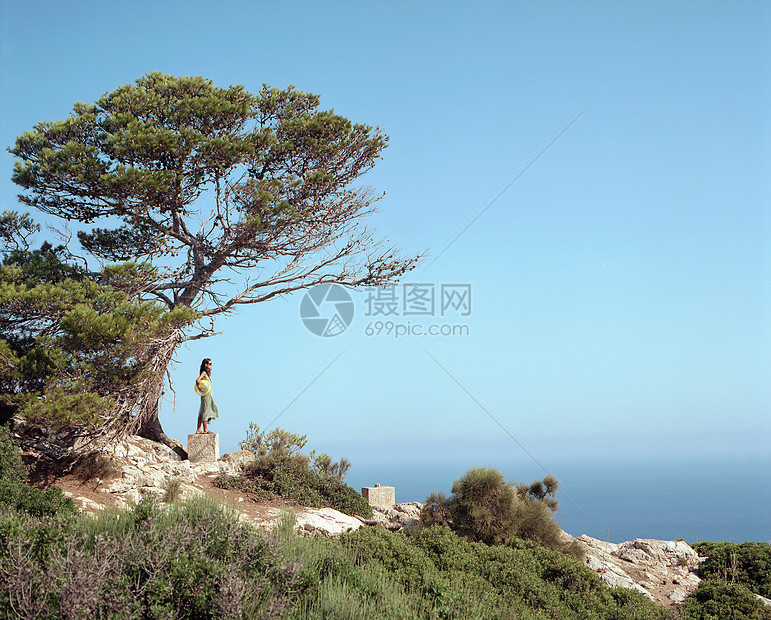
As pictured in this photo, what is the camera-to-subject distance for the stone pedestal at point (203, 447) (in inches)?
529

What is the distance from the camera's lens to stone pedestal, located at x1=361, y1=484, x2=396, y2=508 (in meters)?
15.0

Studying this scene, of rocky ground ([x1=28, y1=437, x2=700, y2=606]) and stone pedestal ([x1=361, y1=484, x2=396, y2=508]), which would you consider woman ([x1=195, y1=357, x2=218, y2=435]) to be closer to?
rocky ground ([x1=28, y1=437, x2=700, y2=606])

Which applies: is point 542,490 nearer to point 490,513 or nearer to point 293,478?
point 490,513

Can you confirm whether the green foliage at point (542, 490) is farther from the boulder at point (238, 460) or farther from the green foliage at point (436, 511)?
the boulder at point (238, 460)

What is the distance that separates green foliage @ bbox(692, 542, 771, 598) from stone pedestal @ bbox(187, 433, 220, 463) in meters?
10.3

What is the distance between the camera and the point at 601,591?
29.1 feet

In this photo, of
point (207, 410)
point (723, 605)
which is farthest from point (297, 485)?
point (723, 605)

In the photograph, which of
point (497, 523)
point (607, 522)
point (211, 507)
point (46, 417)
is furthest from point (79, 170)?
point (607, 522)

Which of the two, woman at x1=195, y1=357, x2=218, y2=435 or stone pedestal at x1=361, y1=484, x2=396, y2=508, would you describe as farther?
stone pedestal at x1=361, y1=484, x2=396, y2=508

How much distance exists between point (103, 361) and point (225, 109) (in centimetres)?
661

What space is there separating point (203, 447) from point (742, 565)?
1128 centimetres

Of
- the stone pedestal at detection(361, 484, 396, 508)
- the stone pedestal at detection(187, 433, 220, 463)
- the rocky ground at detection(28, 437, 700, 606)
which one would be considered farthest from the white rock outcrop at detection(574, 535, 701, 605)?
the stone pedestal at detection(187, 433, 220, 463)

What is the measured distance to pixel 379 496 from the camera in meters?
15.2

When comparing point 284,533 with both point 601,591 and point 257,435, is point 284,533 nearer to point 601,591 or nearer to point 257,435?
point 601,591
